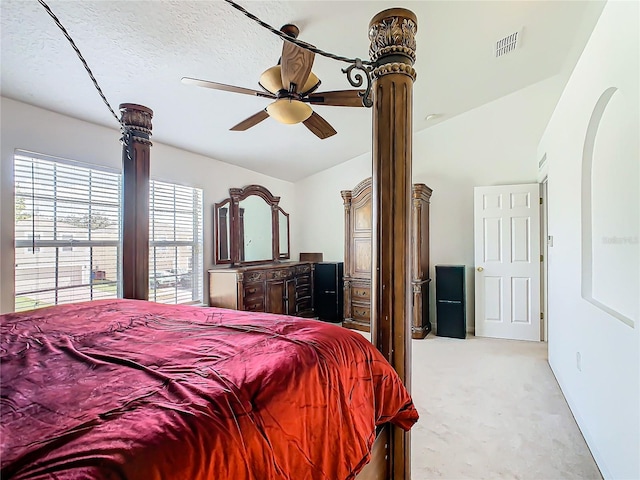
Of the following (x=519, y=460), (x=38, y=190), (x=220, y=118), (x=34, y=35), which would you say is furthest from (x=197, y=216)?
(x=519, y=460)

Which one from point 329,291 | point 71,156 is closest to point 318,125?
point 71,156

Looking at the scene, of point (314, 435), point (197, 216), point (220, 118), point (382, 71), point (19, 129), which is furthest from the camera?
point (197, 216)

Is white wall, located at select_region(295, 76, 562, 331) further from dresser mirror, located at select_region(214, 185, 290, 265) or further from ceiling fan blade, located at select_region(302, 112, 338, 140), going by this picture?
ceiling fan blade, located at select_region(302, 112, 338, 140)

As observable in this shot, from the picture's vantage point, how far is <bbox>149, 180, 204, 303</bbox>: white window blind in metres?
3.70

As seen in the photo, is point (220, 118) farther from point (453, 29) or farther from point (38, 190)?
point (453, 29)

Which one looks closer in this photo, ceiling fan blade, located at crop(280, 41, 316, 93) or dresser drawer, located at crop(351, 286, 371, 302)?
ceiling fan blade, located at crop(280, 41, 316, 93)

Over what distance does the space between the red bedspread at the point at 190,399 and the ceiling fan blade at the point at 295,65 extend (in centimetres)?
141

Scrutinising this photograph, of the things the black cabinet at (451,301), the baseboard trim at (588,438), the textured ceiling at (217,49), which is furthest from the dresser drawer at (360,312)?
the textured ceiling at (217,49)

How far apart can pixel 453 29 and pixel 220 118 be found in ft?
7.14

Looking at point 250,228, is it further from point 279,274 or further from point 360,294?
point 360,294

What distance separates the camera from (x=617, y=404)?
173cm

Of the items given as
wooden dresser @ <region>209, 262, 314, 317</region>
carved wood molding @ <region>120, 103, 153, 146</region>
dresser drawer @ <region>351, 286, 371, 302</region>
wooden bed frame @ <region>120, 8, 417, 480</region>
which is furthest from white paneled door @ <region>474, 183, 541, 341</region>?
carved wood molding @ <region>120, 103, 153, 146</region>

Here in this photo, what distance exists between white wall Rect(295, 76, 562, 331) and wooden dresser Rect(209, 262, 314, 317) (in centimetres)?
172

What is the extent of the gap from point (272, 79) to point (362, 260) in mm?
3145
